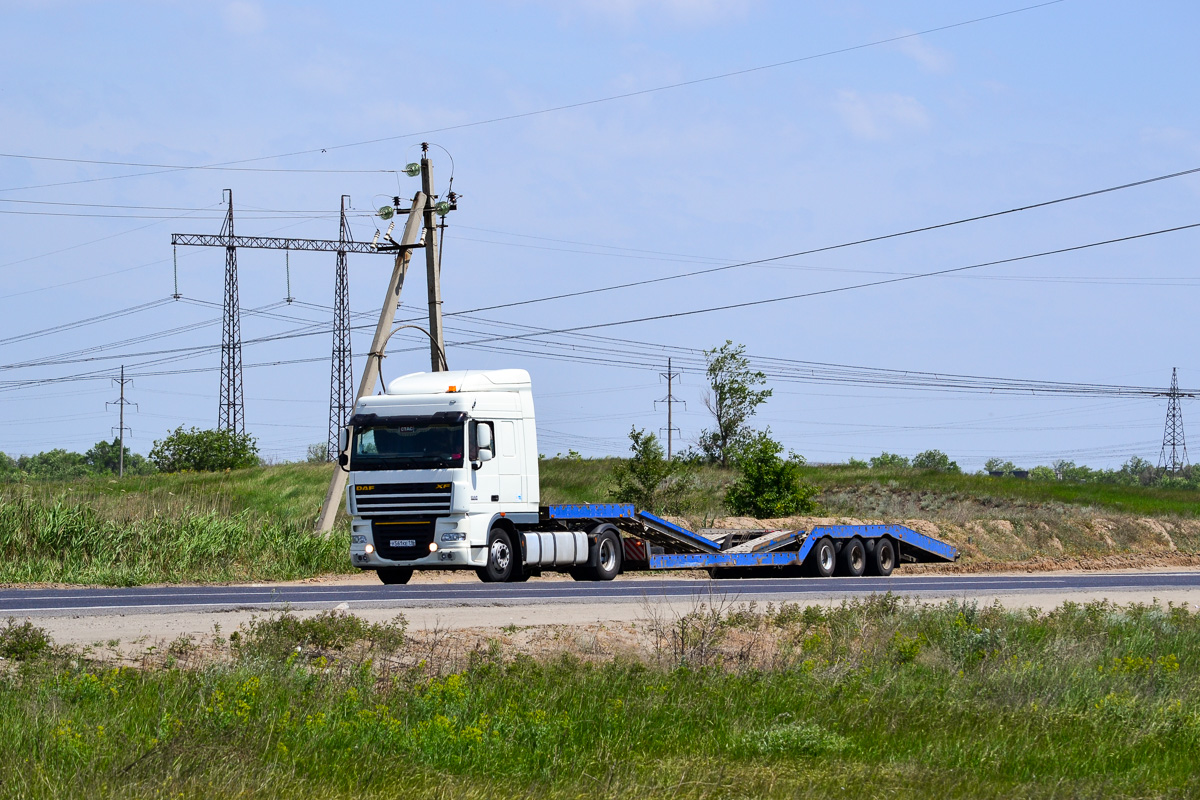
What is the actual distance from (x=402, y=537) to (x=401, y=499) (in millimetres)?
701

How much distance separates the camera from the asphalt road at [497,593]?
16031mm

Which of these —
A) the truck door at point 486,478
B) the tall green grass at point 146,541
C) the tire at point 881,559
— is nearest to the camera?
the truck door at point 486,478

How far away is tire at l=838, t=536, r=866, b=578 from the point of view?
2845cm

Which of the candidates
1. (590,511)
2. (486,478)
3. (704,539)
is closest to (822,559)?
(704,539)

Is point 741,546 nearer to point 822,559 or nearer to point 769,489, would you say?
point 822,559

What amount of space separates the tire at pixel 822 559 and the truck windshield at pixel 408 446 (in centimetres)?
981

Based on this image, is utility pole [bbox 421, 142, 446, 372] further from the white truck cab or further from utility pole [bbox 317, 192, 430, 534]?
the white truck cab

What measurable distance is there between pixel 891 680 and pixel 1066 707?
139cm

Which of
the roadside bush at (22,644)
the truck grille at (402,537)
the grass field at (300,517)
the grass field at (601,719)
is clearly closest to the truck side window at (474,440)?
the truck grille at (402,537)

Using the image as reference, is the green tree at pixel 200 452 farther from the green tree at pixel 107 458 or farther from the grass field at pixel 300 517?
the green tree at pixel 107 458

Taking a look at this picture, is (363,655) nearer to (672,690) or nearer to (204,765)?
(672,690)

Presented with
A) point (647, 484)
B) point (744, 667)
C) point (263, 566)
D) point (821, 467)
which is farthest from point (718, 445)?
point (744, 667)

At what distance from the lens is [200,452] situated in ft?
255

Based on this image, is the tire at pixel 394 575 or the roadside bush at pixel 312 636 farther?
the tire at pixel 394 575
